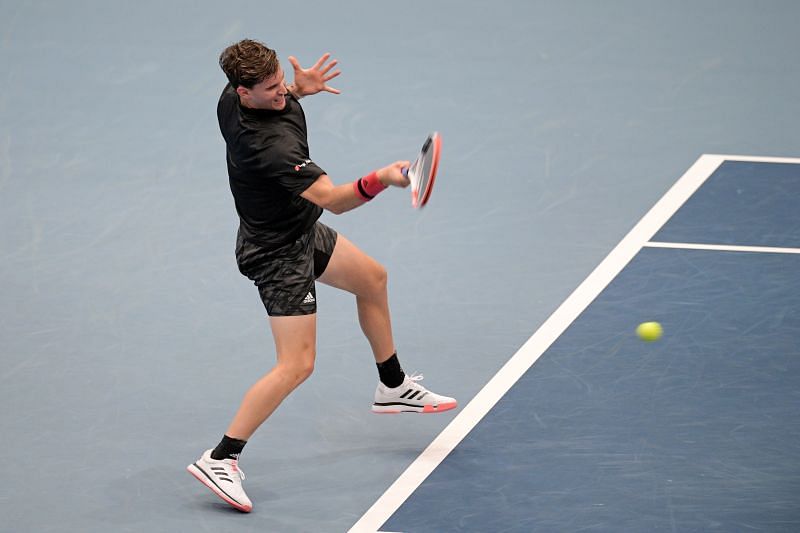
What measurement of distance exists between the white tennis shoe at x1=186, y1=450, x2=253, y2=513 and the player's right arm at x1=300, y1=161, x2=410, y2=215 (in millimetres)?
1243

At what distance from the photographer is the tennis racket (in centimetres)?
541

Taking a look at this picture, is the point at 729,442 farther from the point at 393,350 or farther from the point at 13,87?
the point at 13,87

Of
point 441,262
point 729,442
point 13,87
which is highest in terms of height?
point 13,87

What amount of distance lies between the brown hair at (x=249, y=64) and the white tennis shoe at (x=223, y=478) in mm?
1639

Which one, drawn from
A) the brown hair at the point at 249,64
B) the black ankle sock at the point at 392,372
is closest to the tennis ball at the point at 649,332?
the black ankle sock at the point at 392,372

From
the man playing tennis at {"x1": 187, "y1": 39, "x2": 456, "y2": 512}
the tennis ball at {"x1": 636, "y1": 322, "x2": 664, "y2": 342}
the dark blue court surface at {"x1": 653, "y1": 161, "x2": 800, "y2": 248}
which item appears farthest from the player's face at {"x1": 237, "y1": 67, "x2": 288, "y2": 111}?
the dark blue court surface at {"x1": 653, "y1": 161, "x2": 800, "y2": 248}

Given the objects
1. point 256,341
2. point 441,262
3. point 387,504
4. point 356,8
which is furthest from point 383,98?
point 387,504

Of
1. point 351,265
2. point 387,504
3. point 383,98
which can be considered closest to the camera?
point 387,504

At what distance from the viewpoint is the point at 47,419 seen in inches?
271

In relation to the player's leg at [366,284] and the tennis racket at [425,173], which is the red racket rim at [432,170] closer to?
the tennis racket at [425,173]

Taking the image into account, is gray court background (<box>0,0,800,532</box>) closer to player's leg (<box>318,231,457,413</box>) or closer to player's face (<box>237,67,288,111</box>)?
player's leg (<box>318,231,457,413</box>)

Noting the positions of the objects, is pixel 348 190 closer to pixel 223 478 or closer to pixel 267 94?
pixel 267 94

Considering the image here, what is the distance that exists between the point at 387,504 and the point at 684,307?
2627 millimetres

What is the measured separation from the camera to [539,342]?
7645 millimetres
